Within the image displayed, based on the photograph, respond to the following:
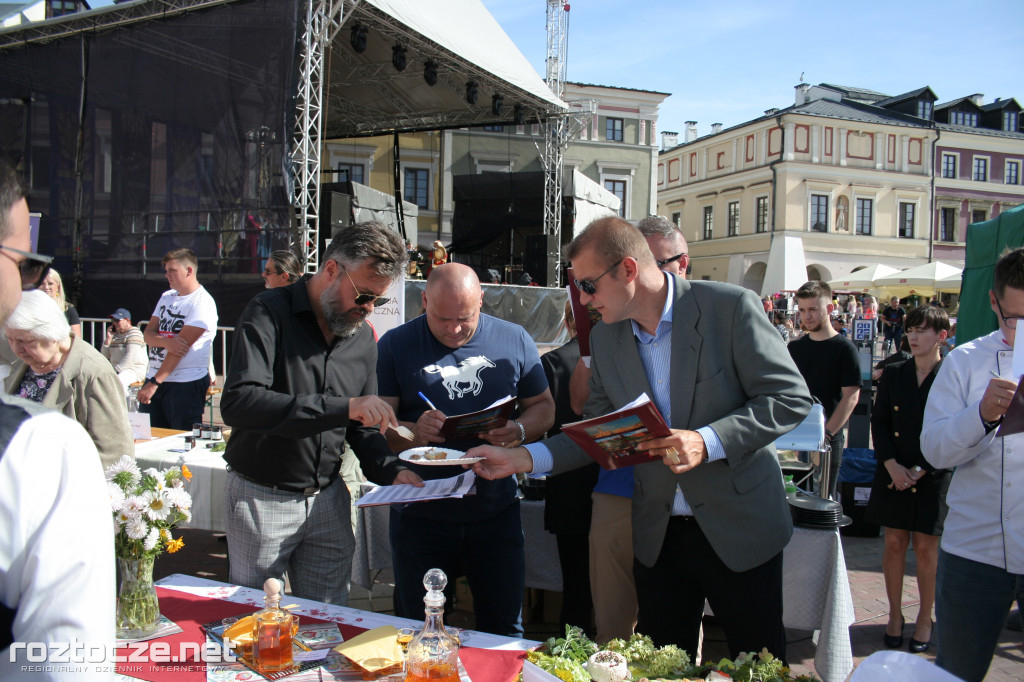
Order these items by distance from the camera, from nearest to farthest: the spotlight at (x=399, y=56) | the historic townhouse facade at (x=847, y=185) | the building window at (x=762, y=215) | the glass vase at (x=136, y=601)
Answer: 1. the glass vase at (x=136, y=601)
2. the spotlight at (x=399, y=56)
3. the historic townhouse facade at (x=847, y=185)
4. the building window at (x=762, y=215)

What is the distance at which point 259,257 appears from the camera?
965 cm

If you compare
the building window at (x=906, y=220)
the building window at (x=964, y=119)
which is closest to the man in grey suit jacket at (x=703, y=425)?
the building window at (x=906, y=220)

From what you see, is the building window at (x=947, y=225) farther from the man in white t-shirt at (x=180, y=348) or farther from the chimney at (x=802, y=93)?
the man in white t-shirt at (x=180, y=348)

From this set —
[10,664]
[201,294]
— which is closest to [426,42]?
[201,294]

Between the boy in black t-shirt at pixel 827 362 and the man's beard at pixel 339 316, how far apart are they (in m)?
3.63

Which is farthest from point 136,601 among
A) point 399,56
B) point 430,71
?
point 430,71

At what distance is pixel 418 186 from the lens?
1161 inches

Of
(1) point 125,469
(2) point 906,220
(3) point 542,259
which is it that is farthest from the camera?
(2) point 906,220

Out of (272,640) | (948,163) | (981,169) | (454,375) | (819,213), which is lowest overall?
(272,640)

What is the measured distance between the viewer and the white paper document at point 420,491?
7.16 ft

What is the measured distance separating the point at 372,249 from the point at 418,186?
2823cm

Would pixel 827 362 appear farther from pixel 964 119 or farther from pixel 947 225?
pixel 964 119

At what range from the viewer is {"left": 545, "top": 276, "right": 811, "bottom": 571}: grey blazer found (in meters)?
2.07

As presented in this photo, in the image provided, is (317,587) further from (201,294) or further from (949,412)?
(201,294)
